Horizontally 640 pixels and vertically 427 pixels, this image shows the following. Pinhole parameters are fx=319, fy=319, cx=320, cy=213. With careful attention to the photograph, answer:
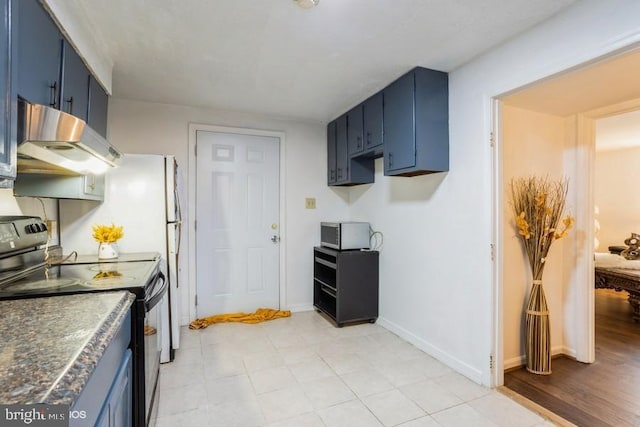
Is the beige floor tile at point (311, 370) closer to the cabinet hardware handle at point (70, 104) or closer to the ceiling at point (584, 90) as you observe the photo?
the cabinet hardware handle at point (70, 104)

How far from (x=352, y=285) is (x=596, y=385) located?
1940 millimetres

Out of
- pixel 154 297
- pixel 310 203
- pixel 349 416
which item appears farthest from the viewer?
pixel 310 203

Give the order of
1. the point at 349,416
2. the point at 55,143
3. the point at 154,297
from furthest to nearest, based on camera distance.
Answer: the point at 349,416 → the point at 154,297 → the point at 55,143

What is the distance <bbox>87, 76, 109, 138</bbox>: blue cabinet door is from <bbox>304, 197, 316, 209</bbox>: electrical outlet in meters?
2.08

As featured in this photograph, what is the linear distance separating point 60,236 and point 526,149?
358 centimetres

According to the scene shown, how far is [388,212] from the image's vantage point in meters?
3.23

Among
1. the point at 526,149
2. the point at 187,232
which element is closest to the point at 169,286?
the point at 187,232

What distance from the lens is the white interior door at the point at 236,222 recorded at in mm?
3379

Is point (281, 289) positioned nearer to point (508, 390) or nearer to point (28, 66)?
point (508, 390)

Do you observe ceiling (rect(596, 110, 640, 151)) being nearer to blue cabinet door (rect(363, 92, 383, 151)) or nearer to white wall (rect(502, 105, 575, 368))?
white wall (rect(502, 105, 575, 368))

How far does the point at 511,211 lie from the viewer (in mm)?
2404

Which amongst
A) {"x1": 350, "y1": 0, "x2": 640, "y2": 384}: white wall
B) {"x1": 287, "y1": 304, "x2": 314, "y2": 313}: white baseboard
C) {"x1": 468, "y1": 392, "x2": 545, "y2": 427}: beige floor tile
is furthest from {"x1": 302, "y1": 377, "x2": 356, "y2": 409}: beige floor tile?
{"x1": 287, "y1": 304, "x2": 314, "y2": 313}: white baseboard

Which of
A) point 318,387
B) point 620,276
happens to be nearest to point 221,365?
point 318,387

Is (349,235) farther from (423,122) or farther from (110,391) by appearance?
(110,391)
